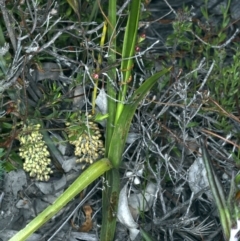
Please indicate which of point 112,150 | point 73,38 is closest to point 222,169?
point 112,150

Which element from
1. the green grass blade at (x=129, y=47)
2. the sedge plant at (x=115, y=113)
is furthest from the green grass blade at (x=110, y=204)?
the green grass blade at (x=129, y=47)

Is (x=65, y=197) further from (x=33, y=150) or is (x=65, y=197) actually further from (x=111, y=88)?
(x=111, y=88)

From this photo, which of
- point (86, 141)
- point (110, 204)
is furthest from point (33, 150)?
point (110, 204)

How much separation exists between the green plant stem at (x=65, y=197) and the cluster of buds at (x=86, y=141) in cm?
8

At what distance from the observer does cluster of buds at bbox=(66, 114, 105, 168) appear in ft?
5.27

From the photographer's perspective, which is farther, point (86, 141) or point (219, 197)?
point (86, 141)

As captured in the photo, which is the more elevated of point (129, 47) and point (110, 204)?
point (129, 47)

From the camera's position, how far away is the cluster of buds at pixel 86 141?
161 cm

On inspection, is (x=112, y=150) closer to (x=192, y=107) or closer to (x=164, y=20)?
(x=192, y=107)

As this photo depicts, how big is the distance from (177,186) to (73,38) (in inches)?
20.8

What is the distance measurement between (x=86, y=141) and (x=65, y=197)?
218 millimetres

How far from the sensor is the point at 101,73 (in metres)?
1.57

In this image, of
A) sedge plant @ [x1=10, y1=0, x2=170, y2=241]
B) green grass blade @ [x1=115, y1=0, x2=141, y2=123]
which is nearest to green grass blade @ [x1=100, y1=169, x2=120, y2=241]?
sedge plant @ [x1=10, y1=0, x2=170, y2=241]

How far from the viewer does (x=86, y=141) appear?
164 cm
